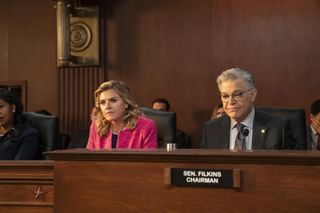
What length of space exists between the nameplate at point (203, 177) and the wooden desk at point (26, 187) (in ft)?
2.10

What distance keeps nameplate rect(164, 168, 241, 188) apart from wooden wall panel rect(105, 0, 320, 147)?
3.81 m

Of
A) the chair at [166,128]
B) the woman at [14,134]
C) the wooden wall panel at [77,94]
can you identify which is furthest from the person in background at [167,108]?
the woman at [14,134]

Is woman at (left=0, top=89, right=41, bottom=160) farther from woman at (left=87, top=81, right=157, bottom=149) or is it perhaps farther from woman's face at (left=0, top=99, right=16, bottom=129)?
woman at (left=87, top=81, right=157, bottom=149)

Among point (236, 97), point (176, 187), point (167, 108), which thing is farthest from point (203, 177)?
point (167, 108)

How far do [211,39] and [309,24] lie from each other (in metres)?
1.05

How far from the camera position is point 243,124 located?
8.24 feet

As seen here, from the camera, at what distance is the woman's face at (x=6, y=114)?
3.18 m

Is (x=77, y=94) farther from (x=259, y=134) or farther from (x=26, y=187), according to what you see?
(x=26, y=187)

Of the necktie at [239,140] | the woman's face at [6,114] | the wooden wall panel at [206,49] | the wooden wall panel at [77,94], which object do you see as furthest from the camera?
the wooden wall panel at [77,94]

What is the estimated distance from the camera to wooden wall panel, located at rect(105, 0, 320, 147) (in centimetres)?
512

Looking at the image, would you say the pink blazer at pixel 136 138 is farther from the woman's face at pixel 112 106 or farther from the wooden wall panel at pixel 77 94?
the wooden wall panel at pixel 77 94

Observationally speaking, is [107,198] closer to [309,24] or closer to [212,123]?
[212,123]

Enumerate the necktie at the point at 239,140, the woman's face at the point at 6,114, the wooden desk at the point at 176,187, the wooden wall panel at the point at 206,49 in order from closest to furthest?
the wooden desk at the point at 176,187 → the necktie at the point at 239,140 → the woman's face at the point at 6,114 → the wooden wall panel at the point at 206,49

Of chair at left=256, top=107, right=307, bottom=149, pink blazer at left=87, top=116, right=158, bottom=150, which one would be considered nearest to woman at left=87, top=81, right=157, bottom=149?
pink blazer at left=87, top=116, right=158, bottom=150
